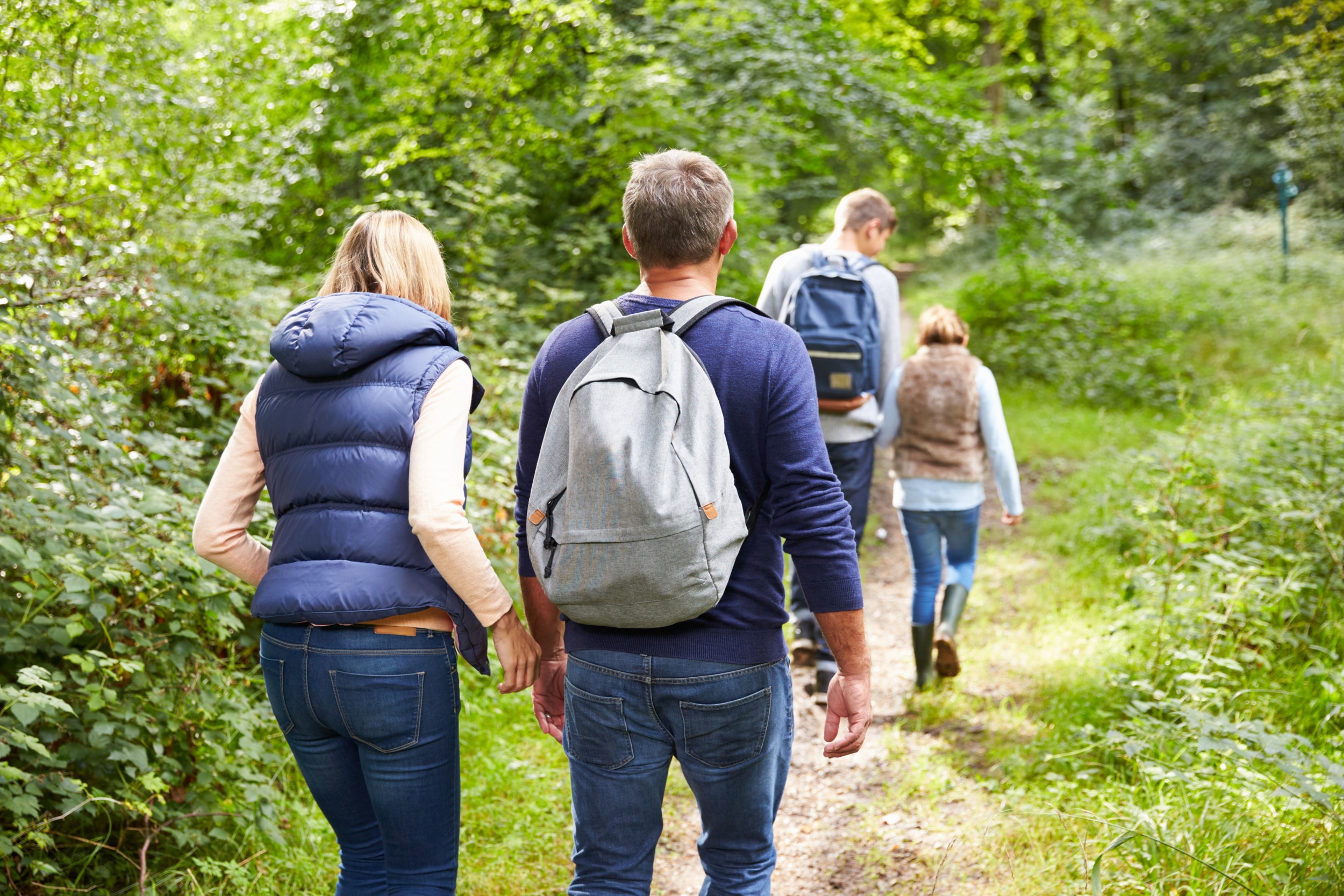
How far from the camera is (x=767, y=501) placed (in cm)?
200

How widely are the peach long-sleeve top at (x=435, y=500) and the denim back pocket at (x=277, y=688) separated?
0.81 feet

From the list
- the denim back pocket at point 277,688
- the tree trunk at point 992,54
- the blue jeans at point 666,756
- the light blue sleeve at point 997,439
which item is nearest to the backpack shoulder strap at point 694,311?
the blue jeans at point 666,756

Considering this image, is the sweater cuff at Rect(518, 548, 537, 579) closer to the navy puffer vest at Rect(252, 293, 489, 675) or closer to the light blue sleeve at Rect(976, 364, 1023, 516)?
the navy puffer vest at Rect(252, 293, 489, 675)

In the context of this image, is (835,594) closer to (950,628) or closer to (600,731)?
(600,731)

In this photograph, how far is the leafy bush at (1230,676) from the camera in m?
2.85

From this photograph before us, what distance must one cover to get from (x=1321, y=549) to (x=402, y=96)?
6570mm

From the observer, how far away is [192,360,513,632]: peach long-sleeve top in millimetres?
1948

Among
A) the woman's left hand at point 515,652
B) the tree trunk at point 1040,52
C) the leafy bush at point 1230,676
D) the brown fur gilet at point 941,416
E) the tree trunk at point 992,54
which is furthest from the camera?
the tree trunk at point 1040,52

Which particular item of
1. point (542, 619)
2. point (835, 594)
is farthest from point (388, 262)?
point (835, 594)

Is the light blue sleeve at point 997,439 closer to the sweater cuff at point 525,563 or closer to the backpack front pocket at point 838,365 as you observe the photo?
the backpack front pocket at point 838,365

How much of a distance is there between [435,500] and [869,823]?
8.05ft

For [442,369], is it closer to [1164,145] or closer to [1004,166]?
[1004,166]

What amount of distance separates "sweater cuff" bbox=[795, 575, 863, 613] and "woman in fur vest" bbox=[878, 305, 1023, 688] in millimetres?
2639

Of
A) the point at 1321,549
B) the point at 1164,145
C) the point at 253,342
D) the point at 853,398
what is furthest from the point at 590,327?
the point at 1164,145
